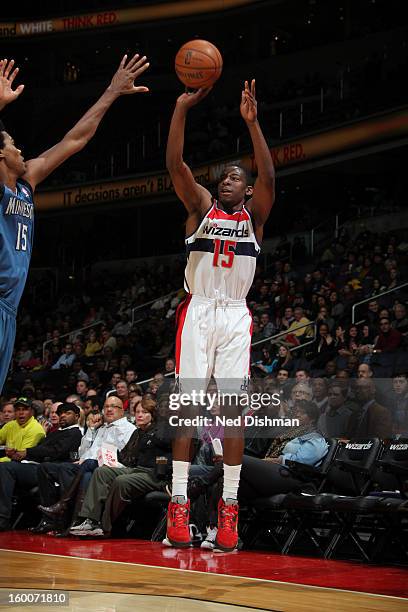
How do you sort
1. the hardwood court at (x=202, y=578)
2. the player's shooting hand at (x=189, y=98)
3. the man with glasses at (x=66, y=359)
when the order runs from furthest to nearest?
the man with glasses at (x=66, y=359), the player's shooting hand at (x=189, y=98), the hardwood court at (x=202, y=578)

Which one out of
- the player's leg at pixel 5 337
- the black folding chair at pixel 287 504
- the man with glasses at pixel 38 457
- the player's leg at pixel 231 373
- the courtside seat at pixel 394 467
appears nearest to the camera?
the player's leg at pixel 5 337

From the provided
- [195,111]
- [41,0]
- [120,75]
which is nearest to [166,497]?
[120,75]

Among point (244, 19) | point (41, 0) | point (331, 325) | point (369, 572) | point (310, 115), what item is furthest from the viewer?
point (41, 0)

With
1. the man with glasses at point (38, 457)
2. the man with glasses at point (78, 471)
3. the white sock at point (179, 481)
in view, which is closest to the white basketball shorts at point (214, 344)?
the white sock at point (179, 481)

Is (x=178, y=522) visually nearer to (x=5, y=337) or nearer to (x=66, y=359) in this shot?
(x=5, y=337)

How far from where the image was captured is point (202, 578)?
4992 mm

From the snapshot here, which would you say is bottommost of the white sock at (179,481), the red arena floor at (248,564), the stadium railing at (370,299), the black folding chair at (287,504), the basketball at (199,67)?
the red arena floor at (248,564)

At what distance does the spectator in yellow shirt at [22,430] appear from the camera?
9492 mm

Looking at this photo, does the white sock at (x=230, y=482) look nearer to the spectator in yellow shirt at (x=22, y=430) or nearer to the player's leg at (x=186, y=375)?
the player's leg at (x=186, y=375)

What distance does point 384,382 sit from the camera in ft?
28.2

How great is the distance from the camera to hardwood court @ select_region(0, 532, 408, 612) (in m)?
4.24

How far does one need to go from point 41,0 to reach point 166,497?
77.3 feet

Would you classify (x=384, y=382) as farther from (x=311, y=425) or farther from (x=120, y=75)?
(x=120, y=75)

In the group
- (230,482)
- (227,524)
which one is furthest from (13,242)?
(227,524)
